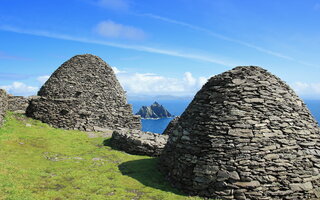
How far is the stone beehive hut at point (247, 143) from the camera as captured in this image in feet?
33.0

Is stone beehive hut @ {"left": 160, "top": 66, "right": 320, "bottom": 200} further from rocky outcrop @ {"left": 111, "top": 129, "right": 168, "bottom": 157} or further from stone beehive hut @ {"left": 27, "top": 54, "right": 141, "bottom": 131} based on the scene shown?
stone beehive hut @ {"left": 27, "top": 54, "right": 141, "bottom": 131}

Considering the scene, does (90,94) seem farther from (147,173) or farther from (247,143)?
(247,143)

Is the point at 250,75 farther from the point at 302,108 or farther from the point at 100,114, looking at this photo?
the point at 100,114

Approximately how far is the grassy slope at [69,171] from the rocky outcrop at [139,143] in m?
0.75

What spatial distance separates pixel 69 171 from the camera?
1298 centimetres

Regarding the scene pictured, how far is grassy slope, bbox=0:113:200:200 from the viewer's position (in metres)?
10.2

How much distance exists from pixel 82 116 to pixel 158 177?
1632 centimetres

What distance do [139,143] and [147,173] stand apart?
4.46m

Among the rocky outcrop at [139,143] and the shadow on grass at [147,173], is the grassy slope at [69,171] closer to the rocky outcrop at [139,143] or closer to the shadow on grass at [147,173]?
the shadow on grass at [147,173]

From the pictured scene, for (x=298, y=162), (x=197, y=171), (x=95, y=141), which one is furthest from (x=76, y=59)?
(x=298, y=162)

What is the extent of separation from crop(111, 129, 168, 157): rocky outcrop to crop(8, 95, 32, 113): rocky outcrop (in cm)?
1374

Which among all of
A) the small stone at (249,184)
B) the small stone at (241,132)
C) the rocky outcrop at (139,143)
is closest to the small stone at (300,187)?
the small stone at (249,184)

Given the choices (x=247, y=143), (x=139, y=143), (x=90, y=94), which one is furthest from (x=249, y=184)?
(x=90, y=94)

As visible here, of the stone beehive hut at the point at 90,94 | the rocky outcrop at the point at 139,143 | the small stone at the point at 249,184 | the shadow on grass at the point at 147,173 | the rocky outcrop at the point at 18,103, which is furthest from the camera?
the stone beehive hut at the point at 90,94
